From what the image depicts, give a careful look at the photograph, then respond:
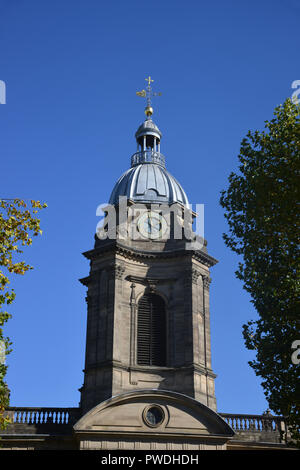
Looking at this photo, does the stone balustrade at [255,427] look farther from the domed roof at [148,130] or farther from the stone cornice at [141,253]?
the domed roof at [148,130]

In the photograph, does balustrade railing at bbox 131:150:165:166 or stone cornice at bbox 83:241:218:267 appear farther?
balustrade railing at bbox 131:150:165:166

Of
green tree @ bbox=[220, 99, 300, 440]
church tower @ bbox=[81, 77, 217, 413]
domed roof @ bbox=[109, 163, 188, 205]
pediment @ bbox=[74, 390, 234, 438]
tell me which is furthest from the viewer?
Answer: domed roof @ bbox=[109, 163, 188, 205]

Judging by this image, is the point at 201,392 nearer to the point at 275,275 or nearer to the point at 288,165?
the point at 275,275

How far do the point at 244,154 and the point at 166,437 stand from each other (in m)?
14.9

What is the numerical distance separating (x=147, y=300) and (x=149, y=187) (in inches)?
277

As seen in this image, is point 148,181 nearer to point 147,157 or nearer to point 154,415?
point 147,157

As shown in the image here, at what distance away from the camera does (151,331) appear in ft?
117

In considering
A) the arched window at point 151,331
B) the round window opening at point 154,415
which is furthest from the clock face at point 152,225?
the round window opening at point 154,415

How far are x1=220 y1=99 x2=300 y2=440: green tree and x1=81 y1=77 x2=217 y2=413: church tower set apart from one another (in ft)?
44.3

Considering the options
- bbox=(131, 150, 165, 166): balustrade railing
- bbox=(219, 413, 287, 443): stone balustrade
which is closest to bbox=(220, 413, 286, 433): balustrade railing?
bbox=(219, 413, 287, 443): stone balustrade

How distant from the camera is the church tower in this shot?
34.0 metres

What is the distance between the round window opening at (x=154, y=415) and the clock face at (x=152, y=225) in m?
10.1

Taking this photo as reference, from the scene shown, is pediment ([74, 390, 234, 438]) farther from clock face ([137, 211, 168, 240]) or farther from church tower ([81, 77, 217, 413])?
clock face ([137, 211, 168, 240])

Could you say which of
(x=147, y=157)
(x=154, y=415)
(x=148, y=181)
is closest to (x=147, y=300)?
(x=154, y=415)
